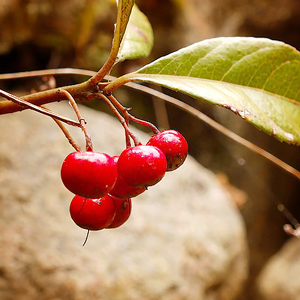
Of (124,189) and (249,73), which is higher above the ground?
(249,73)

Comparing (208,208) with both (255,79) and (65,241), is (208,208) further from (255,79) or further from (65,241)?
(255,79)

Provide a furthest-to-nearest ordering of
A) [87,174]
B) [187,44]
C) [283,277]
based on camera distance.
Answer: [187,44], [283,277], [87,174]

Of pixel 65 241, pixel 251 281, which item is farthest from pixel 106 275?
pixel 251 281

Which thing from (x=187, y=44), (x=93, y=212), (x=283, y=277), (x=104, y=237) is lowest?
(x=283, y=277)

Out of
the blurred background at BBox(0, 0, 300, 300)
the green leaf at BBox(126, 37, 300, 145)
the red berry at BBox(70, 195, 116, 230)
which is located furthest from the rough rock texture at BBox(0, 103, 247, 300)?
the green leaf at BBox(126, 37, 300, 145)

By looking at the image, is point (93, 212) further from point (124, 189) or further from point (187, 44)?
point (187, 44)

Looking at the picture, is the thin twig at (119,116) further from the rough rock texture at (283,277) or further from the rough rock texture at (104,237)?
the rough rock texture at (283,277)

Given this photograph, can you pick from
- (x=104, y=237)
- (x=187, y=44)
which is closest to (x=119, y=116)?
(x=104, y=237)

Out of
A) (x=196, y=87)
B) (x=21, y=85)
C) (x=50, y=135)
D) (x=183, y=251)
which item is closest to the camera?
(x=196, y=87)
